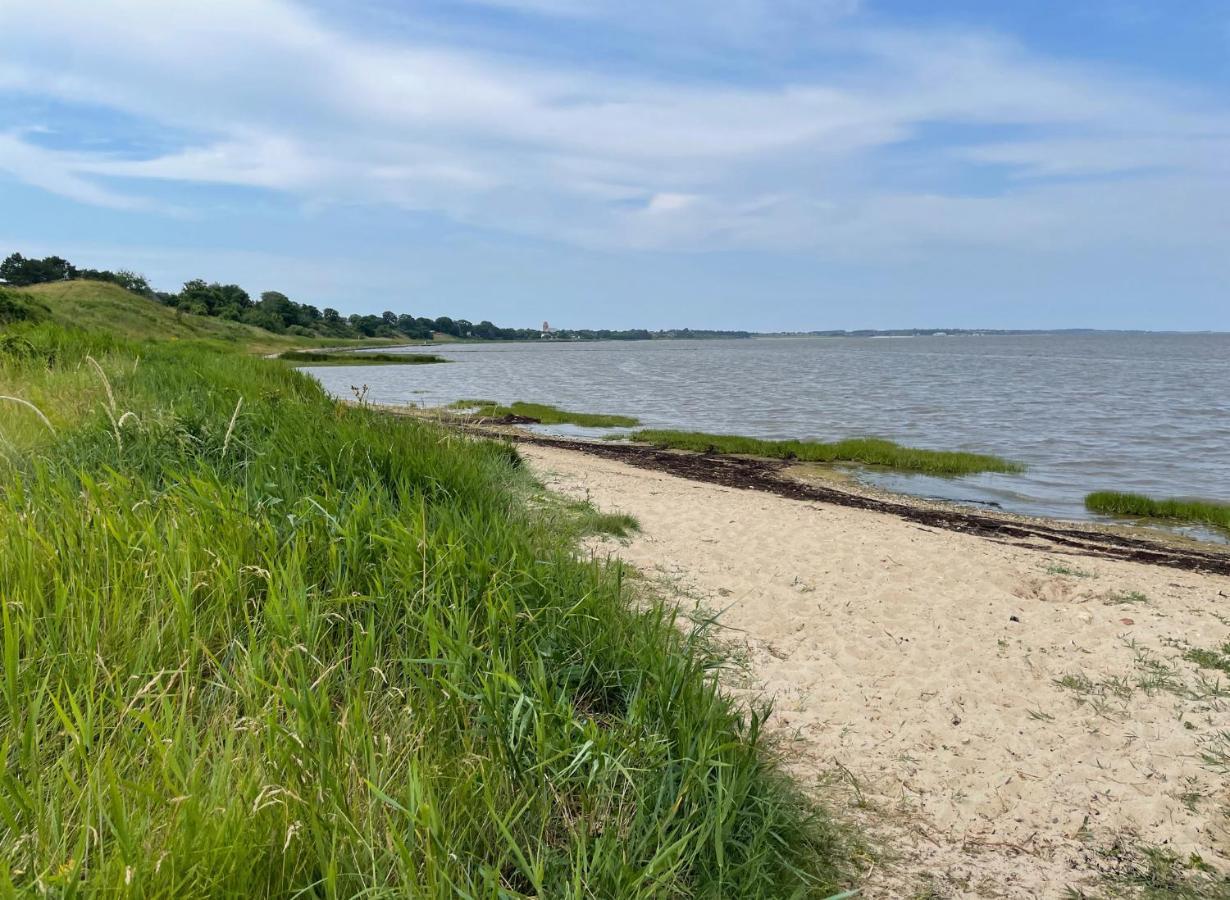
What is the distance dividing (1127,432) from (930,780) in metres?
28.0

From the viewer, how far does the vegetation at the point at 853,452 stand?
69.4ft

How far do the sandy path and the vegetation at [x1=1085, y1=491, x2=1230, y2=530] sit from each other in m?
6.18

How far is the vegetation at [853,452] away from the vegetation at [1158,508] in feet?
13.3

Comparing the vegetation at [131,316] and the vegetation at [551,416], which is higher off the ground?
the vegetation at [131,316]

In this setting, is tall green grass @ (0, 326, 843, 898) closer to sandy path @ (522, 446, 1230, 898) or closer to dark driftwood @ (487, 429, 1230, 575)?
sandy path @ (522, 446, 1230, 898)

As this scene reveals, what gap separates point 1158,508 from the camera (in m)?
Answer: 16.2

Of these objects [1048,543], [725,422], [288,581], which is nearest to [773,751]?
[288,581]

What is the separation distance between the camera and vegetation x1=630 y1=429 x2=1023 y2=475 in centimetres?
2114

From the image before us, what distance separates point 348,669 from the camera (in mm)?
2916

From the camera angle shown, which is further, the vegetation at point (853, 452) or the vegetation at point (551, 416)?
the vegetation at point (551, 416)

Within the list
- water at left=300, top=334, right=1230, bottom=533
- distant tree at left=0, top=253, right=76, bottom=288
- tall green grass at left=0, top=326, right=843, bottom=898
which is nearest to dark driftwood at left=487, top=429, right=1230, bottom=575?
water at left=300, top=334, right=1230, bottom=533

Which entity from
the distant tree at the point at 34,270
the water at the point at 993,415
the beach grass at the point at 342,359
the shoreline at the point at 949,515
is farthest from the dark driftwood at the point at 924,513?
the distant tree at the point at 34,270

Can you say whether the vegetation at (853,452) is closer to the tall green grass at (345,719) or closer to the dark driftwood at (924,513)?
the dark driftwood at (924,513)

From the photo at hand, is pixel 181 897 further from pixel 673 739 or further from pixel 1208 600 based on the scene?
pixel 1208 600
